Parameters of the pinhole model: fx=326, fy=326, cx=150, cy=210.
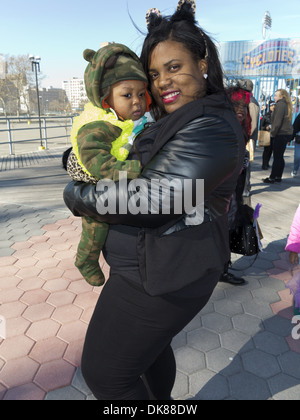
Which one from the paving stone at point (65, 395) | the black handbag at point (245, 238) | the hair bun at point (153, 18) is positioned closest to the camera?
the hair bun at point (153, 18)

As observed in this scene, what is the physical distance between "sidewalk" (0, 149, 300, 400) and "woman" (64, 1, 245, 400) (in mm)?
1082

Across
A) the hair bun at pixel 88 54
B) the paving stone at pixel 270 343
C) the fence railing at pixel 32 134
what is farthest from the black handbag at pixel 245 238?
the fence railing at pixel 32 134

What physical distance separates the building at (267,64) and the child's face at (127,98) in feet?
46.9

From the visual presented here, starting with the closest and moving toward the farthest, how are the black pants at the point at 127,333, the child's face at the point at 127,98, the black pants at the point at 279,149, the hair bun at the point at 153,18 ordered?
1. the black pants at the point at 127,333
2. the hair bun at the point at 153,18
3. the child's face at the point at 127,98
4. the black pants at the point at 279,149

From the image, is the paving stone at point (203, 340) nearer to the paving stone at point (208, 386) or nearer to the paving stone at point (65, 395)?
the paving stone at point (208, 386)

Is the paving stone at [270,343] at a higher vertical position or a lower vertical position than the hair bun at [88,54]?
lower

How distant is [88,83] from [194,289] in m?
1.02

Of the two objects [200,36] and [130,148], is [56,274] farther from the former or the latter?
[200,36]

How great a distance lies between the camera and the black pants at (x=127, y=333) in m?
1.17

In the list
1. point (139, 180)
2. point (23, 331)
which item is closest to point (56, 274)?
point (23, 331)

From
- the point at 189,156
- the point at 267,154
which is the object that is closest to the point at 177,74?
the point at 189,156

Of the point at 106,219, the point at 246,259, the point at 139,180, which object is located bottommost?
the point at 246,259

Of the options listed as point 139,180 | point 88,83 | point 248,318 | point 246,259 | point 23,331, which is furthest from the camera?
point 246,259

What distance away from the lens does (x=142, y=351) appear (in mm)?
1195
